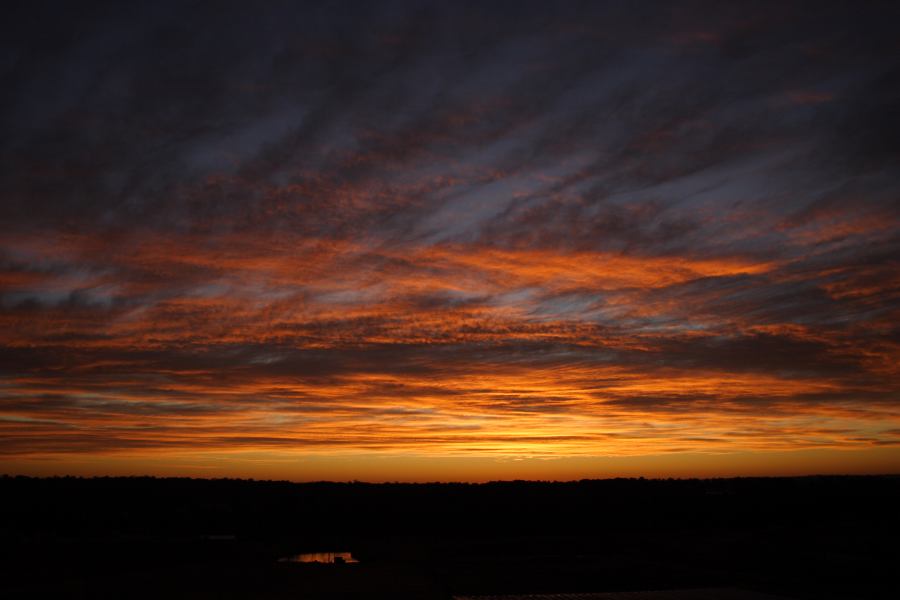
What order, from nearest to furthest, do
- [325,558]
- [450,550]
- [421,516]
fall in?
[325,558], [450,550], [421,516]

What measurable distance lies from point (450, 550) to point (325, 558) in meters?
8.63

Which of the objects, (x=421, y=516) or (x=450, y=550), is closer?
(x=450, y=550)

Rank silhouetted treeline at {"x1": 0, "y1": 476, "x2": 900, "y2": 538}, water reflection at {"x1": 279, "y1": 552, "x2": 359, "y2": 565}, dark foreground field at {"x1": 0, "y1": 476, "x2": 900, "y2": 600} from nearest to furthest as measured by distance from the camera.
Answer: dark foreground field at {"x1": 0, "y1": 476, "x2": 900, "y2": 600} → water reflection at {"x1": 279, "y1": 552, "x2": 359, "y2": 565} → silhouetted treeline at {"x1": 0, "y1": 476, "x2": 900, "y2": 538}

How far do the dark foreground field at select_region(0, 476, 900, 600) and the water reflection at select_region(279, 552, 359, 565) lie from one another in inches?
43.7

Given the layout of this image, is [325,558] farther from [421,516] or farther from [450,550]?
[421,516]

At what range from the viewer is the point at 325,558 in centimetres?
4812

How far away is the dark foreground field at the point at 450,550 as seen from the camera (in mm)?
34656

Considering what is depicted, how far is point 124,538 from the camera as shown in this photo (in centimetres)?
5900

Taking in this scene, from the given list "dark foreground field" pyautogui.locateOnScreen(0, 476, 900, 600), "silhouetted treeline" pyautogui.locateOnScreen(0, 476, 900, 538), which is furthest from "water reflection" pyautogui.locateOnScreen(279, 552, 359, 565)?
"silhouetted treeline" pyautogui.locateOnScreen(0, 476, 900, 538)

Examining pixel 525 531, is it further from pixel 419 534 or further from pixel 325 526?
pixel 325 526

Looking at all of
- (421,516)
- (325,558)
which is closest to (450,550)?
(325,558)

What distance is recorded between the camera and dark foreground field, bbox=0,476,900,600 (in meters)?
34.7

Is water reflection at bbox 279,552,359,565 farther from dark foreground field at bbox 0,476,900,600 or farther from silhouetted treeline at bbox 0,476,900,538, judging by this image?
silhouetted treeline at bbox 0,476,900,538

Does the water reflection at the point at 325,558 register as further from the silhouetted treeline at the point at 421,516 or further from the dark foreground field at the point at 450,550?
the silhouetted treeline at the point at 421,516
